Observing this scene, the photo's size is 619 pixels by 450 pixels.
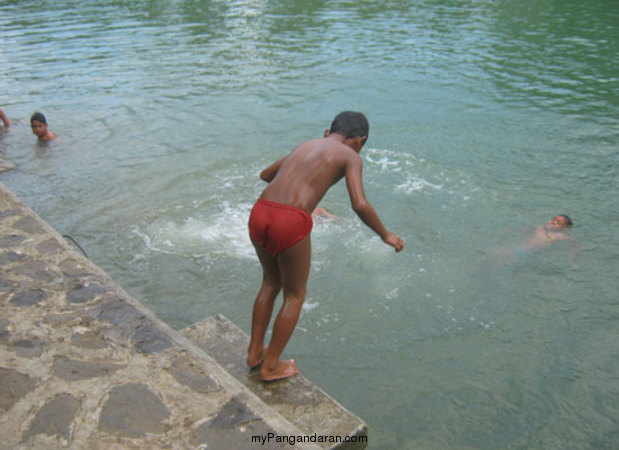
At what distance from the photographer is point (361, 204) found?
10.7 feet

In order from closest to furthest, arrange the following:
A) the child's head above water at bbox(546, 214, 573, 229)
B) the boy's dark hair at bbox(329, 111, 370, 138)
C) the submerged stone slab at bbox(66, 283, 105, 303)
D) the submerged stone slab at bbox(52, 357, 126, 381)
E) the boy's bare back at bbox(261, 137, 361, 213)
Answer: the submerged stone slab at bbox(52, 357, 126, 381) < the boy's bare back at bbox(261, 137, 361, 213) < the boy's dark hair at bbox(329, 111, 370, 138) < the submerged stone slab at bbox(66, 283, 105, 303) < the child's head above water at bbox(546, 214, 573, 229)

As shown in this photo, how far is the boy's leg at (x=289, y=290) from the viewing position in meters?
3.30

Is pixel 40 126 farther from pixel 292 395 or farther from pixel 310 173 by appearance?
pixel 292 395

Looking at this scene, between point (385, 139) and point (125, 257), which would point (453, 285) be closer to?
point (125, 257)

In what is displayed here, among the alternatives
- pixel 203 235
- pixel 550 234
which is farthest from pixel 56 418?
pixel 550 234

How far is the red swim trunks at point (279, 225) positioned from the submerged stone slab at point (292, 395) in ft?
2.80

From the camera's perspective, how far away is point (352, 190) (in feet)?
10.9

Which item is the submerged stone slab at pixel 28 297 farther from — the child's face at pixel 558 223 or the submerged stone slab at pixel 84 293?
the child's face at pixel 558 223

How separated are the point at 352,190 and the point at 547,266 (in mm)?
3750

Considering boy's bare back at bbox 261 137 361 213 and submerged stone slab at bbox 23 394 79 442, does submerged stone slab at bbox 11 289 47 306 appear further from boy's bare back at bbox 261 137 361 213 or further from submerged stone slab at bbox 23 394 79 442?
boy's bare back at bbox 261 137 361 213

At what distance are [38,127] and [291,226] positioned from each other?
8035 millimetres

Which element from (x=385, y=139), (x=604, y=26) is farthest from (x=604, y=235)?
(x=604, y=26)

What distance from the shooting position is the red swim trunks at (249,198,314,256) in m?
3.25

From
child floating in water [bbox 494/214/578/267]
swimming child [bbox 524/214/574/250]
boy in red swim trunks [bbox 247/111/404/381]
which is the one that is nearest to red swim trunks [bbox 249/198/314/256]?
boy in red swim trunks [bbox 247/111/404/381]
